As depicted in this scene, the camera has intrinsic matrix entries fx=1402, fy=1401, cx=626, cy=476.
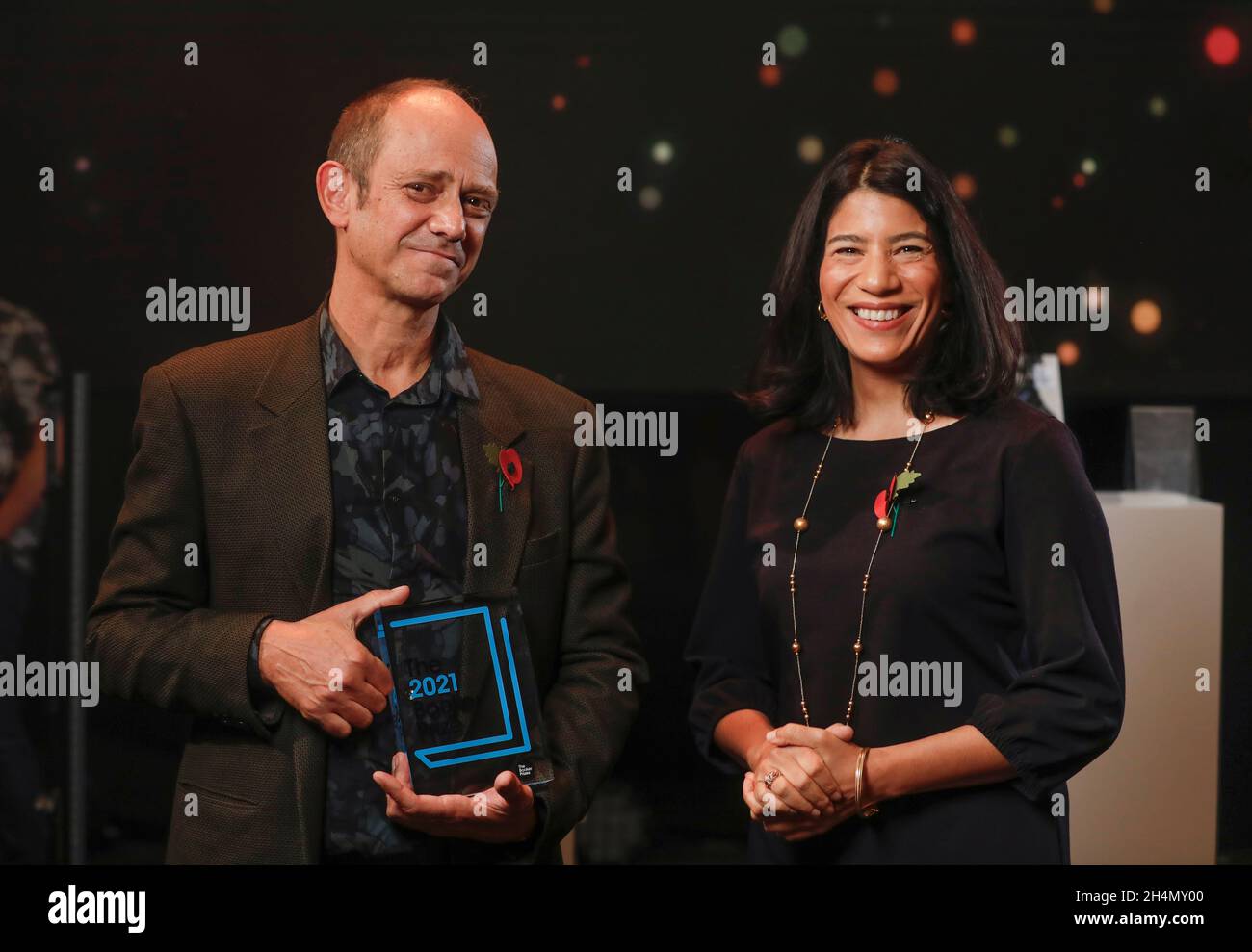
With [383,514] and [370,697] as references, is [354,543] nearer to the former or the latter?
[383,514]

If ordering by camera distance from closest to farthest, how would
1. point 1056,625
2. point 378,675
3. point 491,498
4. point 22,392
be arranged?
1. point 1056,625
2. point 378,675
3. point 491,498
4. point 22,392

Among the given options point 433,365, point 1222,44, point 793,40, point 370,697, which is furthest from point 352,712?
point 1222,44

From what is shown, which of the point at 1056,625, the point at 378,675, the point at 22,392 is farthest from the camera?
the point at 22,392

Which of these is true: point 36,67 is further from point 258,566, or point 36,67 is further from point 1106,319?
point 1106,319

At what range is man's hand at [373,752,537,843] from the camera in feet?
7.51

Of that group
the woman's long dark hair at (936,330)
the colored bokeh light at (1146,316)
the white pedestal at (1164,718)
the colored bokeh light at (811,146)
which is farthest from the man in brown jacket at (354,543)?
the colored bokeh light at (1146,316)

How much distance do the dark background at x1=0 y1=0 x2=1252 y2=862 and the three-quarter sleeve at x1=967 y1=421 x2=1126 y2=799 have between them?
2.50 feet

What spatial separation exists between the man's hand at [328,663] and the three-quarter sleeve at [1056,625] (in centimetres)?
99

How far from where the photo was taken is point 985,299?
2.35 meters

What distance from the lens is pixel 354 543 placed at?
241 cm

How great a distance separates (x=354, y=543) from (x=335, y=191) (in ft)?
2.06

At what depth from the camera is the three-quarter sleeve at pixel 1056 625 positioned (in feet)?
7.29

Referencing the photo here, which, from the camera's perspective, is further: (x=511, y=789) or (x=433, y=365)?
(x=433, y=365)
